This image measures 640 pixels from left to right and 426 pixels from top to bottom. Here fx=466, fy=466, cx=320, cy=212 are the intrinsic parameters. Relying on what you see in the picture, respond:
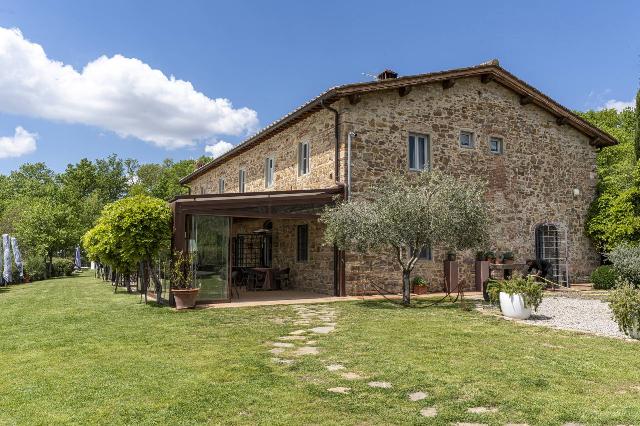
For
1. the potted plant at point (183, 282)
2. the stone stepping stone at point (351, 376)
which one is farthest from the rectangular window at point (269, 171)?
the stone stepping stone at point (351, 376)

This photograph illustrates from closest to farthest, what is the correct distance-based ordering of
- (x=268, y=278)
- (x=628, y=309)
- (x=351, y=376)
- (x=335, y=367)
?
(x=351, y=376) → (x=335, y=367) → (x=628, y=309) → (x=268, y=278)

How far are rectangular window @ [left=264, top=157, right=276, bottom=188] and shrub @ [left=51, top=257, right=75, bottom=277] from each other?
1797 cm

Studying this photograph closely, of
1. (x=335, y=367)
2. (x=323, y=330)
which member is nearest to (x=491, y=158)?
(x=323, y=330)

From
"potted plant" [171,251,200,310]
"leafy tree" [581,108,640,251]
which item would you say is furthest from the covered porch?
"leafy tree" [581,108,640,251]

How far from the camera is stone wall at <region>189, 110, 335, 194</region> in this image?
13.6 metres

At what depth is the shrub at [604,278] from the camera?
15.3 m

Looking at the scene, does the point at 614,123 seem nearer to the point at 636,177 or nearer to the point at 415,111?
the point at 636,177

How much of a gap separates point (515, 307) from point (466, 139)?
732cm

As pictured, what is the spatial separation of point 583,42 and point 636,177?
18.7ft

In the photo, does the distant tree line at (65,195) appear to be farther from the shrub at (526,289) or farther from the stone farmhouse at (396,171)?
the shrub at (526,289)

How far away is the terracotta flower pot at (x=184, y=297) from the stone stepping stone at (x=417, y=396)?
7.29 m

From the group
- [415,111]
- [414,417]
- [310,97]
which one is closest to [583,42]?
[415,111]

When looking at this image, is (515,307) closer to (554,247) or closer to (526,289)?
(526,289)

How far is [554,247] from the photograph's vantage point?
54.5 ft
